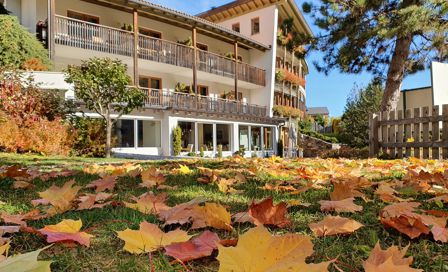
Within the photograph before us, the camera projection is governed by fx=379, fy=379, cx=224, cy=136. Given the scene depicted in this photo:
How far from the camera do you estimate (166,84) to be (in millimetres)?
22312

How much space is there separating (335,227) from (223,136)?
23476 mm

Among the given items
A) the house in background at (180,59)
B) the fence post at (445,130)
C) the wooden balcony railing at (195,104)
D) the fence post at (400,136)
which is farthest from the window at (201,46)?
the fence post at (445,130)

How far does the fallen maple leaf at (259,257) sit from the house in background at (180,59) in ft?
53.9

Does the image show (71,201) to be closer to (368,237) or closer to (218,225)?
(218,225)

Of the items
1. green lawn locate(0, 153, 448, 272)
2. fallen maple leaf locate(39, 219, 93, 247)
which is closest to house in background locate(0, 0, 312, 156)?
green lawn locate(0, 153, 448, 272)

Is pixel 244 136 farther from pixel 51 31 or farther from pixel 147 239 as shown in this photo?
pixel 147 239

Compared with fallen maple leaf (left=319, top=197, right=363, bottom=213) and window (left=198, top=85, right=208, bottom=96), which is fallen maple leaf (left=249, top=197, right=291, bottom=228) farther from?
window (left=198, top=85, right=208, bottom=96)

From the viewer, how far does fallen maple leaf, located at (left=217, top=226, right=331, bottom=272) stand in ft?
2.25

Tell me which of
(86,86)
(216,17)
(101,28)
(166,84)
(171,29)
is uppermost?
(216,17)

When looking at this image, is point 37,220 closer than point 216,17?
Yes

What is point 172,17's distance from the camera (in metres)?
20.4

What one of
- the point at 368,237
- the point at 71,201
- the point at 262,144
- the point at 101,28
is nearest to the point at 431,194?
the point at 368,237

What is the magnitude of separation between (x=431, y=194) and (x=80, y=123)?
1183 centimetres

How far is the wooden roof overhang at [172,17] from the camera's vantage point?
59.3 feet
